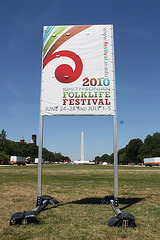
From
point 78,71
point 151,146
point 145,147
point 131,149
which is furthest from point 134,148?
point 78,71

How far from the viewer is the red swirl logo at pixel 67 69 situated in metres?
7.41

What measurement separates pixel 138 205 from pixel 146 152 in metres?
108

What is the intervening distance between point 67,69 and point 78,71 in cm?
40

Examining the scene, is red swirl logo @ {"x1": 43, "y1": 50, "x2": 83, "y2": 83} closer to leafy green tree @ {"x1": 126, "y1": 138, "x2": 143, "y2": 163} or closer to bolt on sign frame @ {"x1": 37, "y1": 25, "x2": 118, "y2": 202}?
bolt on sign frame @ {"x1": 37, "y1": 25, "x2": 118, "y2": 202}

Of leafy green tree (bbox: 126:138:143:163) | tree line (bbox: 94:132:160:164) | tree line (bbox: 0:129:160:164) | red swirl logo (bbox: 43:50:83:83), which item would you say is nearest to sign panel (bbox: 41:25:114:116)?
red swirl logo (bbox: 43:50:83:83)

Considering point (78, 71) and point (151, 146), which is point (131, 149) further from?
point (78, 71)

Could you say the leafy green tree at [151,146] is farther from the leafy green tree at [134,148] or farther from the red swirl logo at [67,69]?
the red swirl logo at [67,69]

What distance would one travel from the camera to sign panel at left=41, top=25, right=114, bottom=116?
7.11 m

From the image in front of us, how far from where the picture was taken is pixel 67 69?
7.53 m

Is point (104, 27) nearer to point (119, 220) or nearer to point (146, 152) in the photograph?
point (119, 220)

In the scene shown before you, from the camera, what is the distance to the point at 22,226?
4.92 metres

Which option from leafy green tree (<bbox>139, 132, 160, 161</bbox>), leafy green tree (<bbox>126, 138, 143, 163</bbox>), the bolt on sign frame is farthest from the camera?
leafy green tree (<bbox>126, 138, 143, 163</bbox>)

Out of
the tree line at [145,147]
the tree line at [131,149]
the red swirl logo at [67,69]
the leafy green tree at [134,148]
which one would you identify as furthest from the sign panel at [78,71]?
the leafy green tree at [134,148]

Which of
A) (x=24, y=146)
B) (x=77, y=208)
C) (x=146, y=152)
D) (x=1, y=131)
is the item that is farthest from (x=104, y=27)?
(x=24, y=146)
